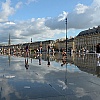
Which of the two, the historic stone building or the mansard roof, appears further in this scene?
the mansard roof

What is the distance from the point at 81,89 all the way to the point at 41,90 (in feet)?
4.14

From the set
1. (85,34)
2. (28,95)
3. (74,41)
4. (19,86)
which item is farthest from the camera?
(74,41)

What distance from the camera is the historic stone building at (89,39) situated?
137500 millimetres

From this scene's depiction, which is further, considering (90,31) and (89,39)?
(90,31)

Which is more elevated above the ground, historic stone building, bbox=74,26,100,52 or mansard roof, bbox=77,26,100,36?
mansard roof, bbox=77,26,100,36

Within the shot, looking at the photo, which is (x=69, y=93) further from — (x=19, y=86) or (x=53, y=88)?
(x=19, y=86)

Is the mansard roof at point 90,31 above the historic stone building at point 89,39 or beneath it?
above

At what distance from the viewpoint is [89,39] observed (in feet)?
484

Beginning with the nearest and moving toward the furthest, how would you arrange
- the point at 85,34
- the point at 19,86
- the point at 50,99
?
the point at 50,99, the point at 19,86, the point at 85,34

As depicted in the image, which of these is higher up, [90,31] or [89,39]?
[90,31]

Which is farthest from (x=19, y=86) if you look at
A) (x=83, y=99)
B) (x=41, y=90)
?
(x=83, y=99)

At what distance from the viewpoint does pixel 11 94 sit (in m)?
6.23

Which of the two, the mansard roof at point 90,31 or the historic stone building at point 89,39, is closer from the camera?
the historic stone building at point 89,39

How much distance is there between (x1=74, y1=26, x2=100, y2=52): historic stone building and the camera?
451 ft
